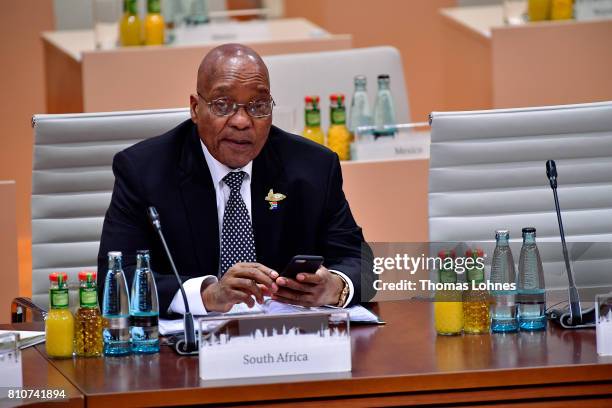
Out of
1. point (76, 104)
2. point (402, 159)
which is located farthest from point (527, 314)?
point (76, 104)

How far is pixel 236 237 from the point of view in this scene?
3.10 meters

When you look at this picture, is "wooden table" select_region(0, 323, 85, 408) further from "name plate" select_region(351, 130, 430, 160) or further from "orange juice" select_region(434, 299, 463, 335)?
"name plate" select_region(351, 130, 430, 160)

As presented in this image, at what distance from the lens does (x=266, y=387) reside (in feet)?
7.60

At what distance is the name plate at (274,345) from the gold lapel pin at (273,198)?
769 millimetres

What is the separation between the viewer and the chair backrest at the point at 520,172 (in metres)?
3.53

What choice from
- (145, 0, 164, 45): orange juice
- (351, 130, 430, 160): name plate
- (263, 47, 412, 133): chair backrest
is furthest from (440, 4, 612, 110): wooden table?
(351, 130, 430, 160): name plate

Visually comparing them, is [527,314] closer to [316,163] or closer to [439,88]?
[316,163]

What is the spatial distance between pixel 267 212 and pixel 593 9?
3.67 meters

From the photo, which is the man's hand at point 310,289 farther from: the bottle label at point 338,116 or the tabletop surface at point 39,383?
the bottle label at point 338,116

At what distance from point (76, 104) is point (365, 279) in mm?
3889

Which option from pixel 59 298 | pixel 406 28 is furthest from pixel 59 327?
pixel 406 28

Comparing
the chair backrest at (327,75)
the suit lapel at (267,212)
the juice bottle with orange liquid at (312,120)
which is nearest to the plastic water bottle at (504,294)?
the suit lapel at (267,212)

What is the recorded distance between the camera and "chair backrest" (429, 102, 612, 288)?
3.53 metres

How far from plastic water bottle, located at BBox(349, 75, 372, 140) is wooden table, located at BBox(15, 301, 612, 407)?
226cm
